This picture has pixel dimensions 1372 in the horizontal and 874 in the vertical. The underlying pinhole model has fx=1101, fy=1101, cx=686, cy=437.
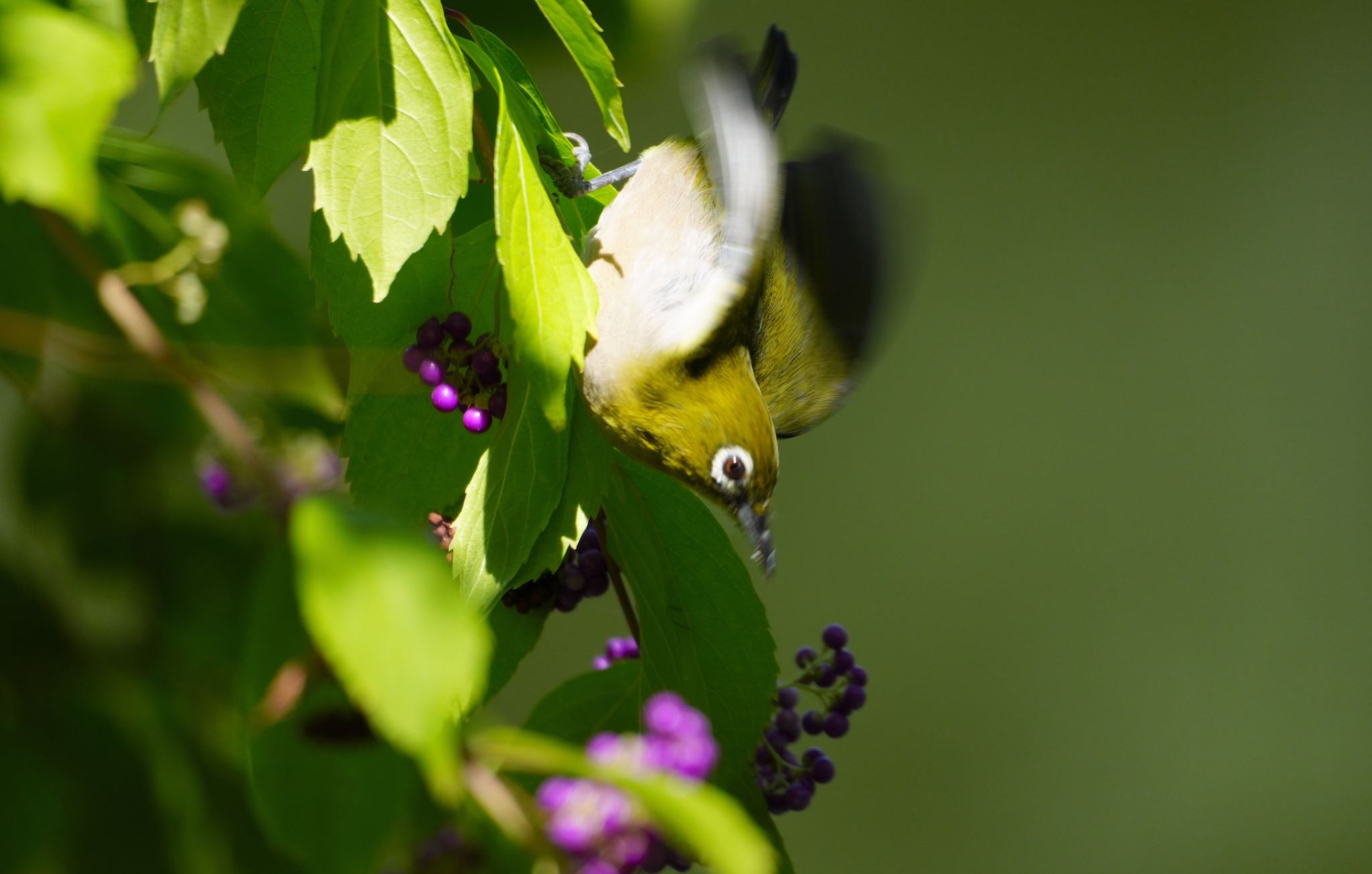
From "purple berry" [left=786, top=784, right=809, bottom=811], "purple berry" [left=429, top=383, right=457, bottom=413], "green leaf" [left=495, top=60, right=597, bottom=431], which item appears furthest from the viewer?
"purple berry" [left=786, top=784, right=809, bottom=811]

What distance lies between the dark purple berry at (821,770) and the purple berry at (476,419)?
36 centimetres

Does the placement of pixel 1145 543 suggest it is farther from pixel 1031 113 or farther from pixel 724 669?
pixel 724 669

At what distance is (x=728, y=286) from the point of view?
0.78m

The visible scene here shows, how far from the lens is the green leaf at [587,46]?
2.04ft

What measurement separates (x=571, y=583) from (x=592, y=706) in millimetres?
84

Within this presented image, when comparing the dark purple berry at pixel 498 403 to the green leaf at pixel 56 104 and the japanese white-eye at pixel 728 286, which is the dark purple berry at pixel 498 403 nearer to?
the japanese white-eye at pixel 728 286

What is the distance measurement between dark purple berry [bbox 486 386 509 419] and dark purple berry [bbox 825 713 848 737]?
1.30 ft

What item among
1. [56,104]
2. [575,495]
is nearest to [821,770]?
[575,495]

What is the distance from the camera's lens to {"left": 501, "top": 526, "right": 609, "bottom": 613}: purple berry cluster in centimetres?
73

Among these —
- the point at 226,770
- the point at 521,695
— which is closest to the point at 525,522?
the point at 226,770

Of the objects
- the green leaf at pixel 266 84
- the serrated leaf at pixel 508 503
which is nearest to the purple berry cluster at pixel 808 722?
the serrated leaf at pixel 508 503

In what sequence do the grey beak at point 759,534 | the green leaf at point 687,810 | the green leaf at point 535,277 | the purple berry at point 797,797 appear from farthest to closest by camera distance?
the grey beak at point 759,534 → the purple berry at point 797,797 → the green leaf at point 535,277 → the green leaf at point 687,810

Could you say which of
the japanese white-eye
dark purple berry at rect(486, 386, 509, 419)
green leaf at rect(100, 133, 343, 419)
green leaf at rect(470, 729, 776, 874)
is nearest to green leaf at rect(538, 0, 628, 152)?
the japanese white-eye

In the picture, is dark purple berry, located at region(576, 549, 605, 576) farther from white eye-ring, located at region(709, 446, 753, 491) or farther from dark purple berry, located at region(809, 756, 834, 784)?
dark purple berry, located at region(809, 756, 834, 784)
